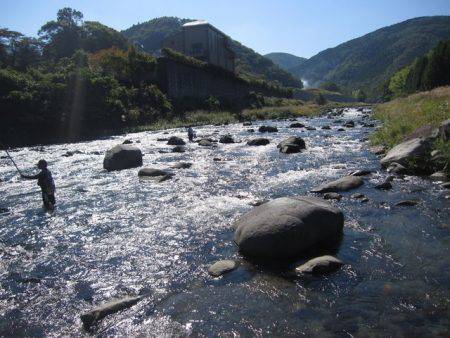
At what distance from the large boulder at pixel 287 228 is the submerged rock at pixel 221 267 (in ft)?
1.82

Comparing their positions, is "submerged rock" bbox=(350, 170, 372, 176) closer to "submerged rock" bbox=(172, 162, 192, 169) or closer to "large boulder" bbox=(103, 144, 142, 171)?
"submerged rock" bbox=(172, 162, 192, 169)

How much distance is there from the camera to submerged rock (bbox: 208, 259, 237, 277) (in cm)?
741

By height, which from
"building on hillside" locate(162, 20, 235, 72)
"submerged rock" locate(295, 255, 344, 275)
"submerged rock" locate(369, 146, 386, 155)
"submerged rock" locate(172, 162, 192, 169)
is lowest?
"submerged rock" locate(172, 162, 192, 169)

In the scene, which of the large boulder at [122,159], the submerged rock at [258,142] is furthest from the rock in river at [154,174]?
the submerged rock at [258,142]

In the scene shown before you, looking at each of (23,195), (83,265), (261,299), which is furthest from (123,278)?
(23,195)

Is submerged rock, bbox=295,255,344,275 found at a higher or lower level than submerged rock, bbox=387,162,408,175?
lower

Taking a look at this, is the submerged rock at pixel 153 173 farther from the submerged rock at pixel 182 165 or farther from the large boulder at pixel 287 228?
the large boulder at pixel 287 228

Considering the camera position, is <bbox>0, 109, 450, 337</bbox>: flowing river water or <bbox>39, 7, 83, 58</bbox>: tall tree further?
<bbox>39, 7, 83, 58</bbox>: tall tree

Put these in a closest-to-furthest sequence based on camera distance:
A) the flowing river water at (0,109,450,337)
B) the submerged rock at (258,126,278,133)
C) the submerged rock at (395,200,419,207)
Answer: the flowing river water at (0,109,450,337) → the submerged rock at (395,200,419,207) → the submerged rock at (258,126,278,133)

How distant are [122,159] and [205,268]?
13578 millimetres

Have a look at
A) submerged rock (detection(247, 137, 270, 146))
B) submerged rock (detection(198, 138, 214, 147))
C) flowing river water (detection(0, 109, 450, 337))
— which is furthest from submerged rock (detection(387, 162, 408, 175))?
submerged rock (detection(198, 138, 214, 147))

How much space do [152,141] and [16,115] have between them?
15.4 metres

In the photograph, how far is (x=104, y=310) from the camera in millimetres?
6172

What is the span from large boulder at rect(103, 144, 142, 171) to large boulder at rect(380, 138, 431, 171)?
41.1 feet
